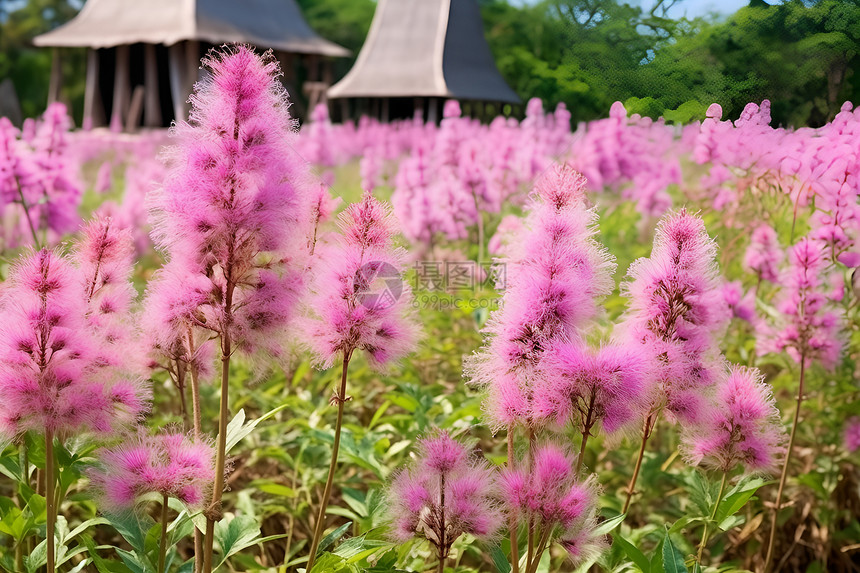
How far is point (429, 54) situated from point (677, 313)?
62.0 inches

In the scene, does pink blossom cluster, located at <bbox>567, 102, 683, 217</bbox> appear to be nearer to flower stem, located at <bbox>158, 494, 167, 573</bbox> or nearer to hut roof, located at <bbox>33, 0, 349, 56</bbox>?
hut roof, located at <bbox>33, 0, 349, 56</bbox>

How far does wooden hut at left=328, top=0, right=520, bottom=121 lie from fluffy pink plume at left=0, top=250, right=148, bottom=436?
1419 mm

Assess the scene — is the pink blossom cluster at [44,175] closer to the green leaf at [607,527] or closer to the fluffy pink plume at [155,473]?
the fluffy pink plume at [155,473]

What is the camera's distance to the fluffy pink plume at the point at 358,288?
1.20 meters

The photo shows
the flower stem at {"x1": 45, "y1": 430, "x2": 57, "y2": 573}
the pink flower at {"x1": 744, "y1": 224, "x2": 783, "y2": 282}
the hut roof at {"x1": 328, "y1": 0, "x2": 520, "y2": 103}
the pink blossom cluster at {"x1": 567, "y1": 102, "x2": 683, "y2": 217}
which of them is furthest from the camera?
the pink blossom cluster at {"x1": 567, "y1": 102, "x2": 683, "y2": 217}

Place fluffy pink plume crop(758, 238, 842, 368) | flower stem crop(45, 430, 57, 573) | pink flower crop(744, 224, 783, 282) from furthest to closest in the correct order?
pink flower crop(744, 224, 783, 282), fluffy pink plume crop(758, 238, 842, 368), flower stem crop(45, 430, 57, 573)

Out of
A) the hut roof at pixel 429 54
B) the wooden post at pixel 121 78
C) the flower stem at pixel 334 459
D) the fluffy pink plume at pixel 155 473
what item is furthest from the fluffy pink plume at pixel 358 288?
the wooden post at pixel 121 78

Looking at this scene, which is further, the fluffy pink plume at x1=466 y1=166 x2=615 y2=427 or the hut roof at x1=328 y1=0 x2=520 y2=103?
the hut roof at x1=328 y1=0 x2=520 y2=103

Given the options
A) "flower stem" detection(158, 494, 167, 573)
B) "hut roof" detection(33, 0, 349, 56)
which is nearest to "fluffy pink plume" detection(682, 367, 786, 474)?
"flower stem" detection(158, 494, 167, 573)

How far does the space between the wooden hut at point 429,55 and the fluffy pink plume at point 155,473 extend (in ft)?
4.79

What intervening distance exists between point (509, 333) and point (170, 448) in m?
0.57

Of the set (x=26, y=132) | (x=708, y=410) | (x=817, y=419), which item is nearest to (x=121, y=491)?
(x=708, y=410)

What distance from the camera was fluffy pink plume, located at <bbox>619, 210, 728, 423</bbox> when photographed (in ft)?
3.99

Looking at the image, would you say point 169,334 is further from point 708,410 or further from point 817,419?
→ point 817,419
